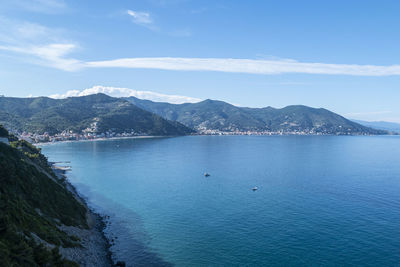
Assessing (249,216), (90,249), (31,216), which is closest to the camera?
(31,216)

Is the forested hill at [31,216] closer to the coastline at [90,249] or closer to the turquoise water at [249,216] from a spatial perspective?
the coastline at [90,249]

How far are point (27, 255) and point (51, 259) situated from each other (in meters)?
3.61

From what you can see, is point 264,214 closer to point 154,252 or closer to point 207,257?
point 207,257

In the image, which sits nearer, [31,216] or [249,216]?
[31,216]

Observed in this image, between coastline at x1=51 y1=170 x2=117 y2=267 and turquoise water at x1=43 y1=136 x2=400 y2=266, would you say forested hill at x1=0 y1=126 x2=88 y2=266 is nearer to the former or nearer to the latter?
coastline at x1=51 y1=170 x2=117 y2=267

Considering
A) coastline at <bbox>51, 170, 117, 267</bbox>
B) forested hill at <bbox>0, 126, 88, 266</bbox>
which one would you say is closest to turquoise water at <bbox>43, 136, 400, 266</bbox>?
coastline at <bbox>51, 170, 117, 267</bbox>

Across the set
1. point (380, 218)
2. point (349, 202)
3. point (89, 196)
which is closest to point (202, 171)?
point (89, 196)

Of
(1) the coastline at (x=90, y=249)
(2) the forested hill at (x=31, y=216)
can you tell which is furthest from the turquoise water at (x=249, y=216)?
(2) the forested hill at (x=31, y=216)

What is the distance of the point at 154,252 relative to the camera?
153 ft

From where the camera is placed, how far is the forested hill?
27.6 m

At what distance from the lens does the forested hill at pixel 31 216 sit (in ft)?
90.6

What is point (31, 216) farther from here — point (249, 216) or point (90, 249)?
point (249, 216)

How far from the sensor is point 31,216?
37469 mm

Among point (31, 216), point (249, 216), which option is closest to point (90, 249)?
point (31, 216)
